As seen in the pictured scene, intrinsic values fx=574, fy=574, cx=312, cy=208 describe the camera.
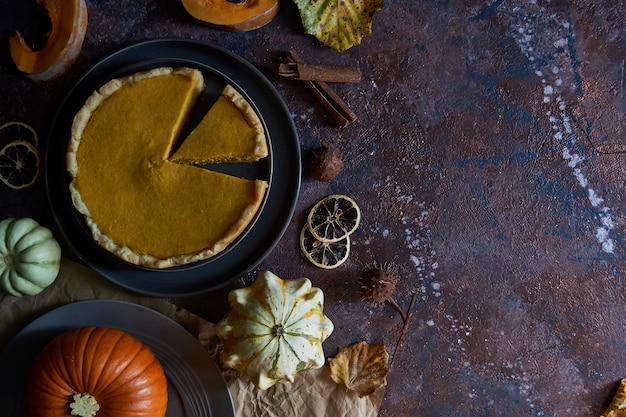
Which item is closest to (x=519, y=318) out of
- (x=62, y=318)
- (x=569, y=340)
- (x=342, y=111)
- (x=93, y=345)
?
(x=569, y=340)

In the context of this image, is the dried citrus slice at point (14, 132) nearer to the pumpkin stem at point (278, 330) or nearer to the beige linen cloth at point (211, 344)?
the beige linen cloth at point (211, 344)

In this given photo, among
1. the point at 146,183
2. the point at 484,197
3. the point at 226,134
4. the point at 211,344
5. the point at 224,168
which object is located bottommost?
the point at 211,344

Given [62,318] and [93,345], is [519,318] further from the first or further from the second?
[62,318]

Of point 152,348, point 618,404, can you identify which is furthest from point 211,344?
point 618,404

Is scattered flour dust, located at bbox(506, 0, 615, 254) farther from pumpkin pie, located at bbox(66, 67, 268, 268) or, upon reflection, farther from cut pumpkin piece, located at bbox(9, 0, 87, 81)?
cut pumpkin piece, located at bbox(9, 0, 87, 81)

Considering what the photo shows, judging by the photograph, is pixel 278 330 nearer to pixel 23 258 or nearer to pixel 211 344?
pixel 211 344
